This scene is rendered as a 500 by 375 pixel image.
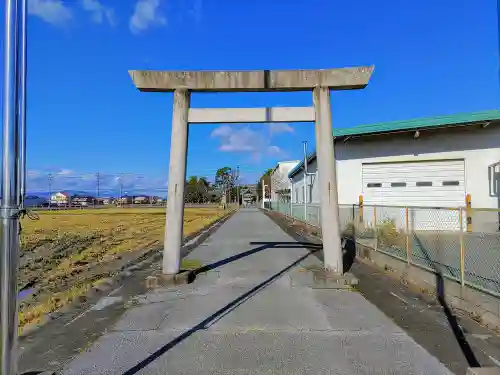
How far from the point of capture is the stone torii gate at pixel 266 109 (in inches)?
313

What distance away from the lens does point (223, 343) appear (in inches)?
180

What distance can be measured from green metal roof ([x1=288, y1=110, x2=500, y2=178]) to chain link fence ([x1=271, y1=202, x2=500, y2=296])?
15.1 ft

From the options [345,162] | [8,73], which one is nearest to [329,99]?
[8,73]

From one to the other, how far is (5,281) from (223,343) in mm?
2544

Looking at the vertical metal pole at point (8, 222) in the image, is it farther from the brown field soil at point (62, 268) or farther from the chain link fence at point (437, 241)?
the chain link fence at point (437, 241)

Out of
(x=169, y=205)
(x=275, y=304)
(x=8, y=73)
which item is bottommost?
(x=275, y=304)

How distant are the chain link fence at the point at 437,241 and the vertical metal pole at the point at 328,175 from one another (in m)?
1.58

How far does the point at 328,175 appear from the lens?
802cm

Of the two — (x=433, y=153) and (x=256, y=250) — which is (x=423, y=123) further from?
(x=256, y=250)

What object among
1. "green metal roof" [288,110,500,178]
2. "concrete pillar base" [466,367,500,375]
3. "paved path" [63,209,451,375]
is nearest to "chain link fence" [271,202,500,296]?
"paved path" [63,209,451,375]

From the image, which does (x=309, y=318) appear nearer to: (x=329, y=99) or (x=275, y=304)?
(x=275, y=304)

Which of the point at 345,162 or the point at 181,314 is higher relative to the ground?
the point at 345,162

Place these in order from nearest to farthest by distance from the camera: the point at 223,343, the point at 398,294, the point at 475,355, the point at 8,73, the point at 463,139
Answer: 1. the point at 8,73
2. the point at 475,355
3. the point at 223,343
4. the point at 398,294
5. the point at 463,139

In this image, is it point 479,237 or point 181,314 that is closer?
point 181,314
